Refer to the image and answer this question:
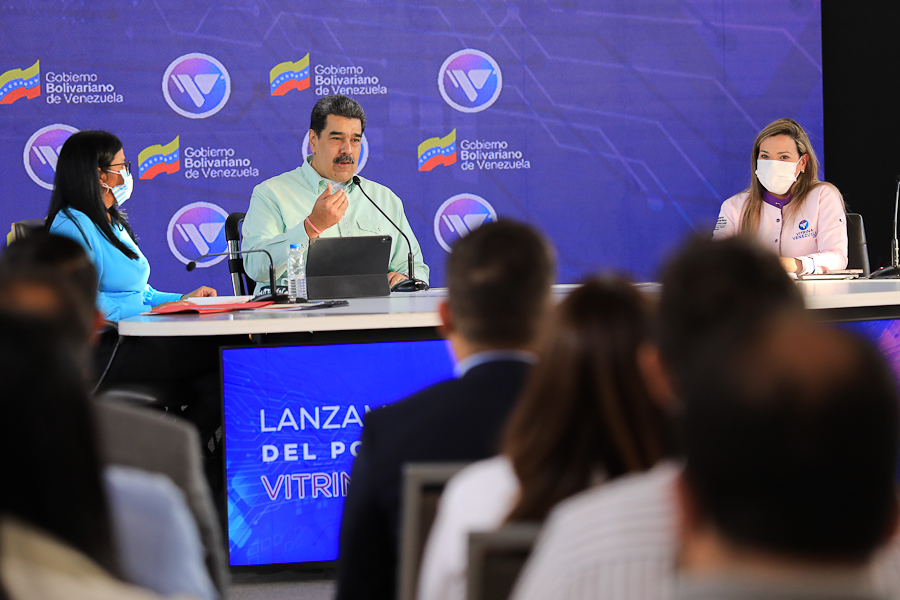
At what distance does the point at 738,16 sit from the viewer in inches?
196

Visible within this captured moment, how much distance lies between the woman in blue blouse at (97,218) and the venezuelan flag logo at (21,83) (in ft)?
6.98

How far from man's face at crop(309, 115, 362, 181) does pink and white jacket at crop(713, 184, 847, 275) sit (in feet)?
5.54

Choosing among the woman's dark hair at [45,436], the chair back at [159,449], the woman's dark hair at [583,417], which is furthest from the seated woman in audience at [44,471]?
the chair back at [159,449]

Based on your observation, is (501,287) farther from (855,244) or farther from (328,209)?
(855,244)

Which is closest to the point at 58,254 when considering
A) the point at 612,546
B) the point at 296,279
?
the point at 612,546

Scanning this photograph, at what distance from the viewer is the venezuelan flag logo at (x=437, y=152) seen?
4.88 m

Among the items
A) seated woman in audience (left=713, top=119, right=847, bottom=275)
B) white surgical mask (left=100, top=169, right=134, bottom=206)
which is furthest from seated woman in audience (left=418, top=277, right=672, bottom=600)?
seated woman in audience (left=713, top=119, right=847, bottom=275)

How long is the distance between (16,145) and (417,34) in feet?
7.82

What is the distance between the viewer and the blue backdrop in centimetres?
466

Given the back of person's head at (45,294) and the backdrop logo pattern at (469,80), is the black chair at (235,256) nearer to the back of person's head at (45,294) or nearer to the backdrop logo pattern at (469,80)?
the backdrop logo pattern at (469,80)

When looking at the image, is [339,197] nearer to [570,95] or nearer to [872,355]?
[570,95]

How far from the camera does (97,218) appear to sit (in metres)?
2.80

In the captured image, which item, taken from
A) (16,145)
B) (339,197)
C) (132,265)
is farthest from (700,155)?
(16,145)

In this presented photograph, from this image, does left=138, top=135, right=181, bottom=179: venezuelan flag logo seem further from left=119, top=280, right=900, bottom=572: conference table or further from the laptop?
left=119, top=280, right=900, bottom=572: conference table
